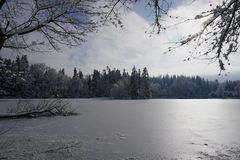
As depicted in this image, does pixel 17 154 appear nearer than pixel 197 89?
Yes

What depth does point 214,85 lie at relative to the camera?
133125mm

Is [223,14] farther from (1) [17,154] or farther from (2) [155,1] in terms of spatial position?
(1) [17,154]

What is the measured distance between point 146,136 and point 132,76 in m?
65.2

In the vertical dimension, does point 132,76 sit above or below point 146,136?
above

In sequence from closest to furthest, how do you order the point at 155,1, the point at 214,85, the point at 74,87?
1. the point at 155,1
2. the point at 74,87
3. the point at 214,85

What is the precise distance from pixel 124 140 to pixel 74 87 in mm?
79822

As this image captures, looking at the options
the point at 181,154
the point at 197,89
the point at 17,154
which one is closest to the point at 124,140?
the point at 181,154

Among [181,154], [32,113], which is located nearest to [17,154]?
[181,154]

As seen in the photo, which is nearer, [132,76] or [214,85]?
[132,76]

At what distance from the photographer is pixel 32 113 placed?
17734 mm

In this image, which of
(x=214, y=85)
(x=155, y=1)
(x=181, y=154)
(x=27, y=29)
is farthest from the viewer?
(x=214, y=85)

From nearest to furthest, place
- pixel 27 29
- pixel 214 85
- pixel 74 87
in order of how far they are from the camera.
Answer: pixel 27 29 < pixel 74 87 < pixel 214 85

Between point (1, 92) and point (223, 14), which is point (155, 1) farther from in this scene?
point (1, 92)

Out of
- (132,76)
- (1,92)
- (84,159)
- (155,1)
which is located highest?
(132,76)
